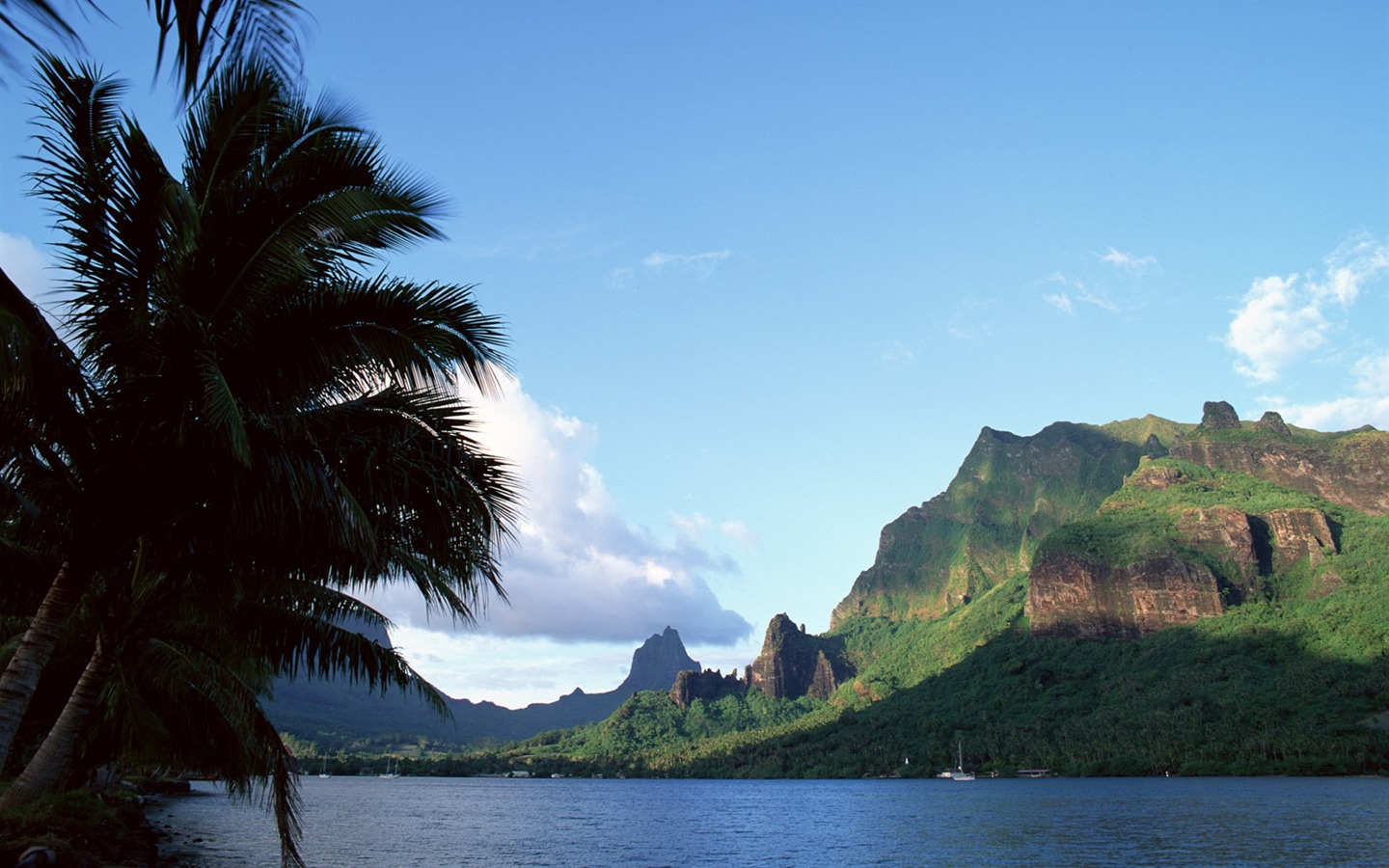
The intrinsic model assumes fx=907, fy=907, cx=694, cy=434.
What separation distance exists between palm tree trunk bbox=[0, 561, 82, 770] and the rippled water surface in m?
26.6

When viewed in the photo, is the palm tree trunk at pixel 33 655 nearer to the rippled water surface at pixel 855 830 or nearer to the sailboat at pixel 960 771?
the rippled water surface at pixel 855 830

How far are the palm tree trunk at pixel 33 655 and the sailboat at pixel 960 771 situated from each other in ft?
461

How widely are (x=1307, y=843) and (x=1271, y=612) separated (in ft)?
461

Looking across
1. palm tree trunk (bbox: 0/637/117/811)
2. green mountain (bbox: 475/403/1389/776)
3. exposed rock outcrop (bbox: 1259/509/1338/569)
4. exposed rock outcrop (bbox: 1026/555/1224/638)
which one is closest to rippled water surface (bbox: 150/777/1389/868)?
palm tree trunk (bbox: 0/637/117/811)

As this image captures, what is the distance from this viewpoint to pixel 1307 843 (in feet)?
137

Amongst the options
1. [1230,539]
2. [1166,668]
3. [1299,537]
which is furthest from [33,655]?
[1299,537]

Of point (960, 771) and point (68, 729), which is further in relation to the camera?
point (960, 771)

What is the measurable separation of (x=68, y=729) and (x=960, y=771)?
143 m

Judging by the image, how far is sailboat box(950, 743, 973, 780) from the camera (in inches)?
5266

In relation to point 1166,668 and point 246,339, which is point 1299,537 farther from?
point 246,339

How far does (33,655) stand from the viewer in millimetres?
8195

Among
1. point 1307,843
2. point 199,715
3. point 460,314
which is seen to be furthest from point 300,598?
point 1307,843

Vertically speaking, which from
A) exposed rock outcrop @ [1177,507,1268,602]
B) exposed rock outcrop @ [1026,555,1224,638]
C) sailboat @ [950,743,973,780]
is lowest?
sailboat @ [950,743,973,780]

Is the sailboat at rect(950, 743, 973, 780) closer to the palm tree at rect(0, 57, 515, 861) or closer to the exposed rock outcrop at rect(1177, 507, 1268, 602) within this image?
the exposed rock outcrop at rect(1177, 507, 1268, 602)
